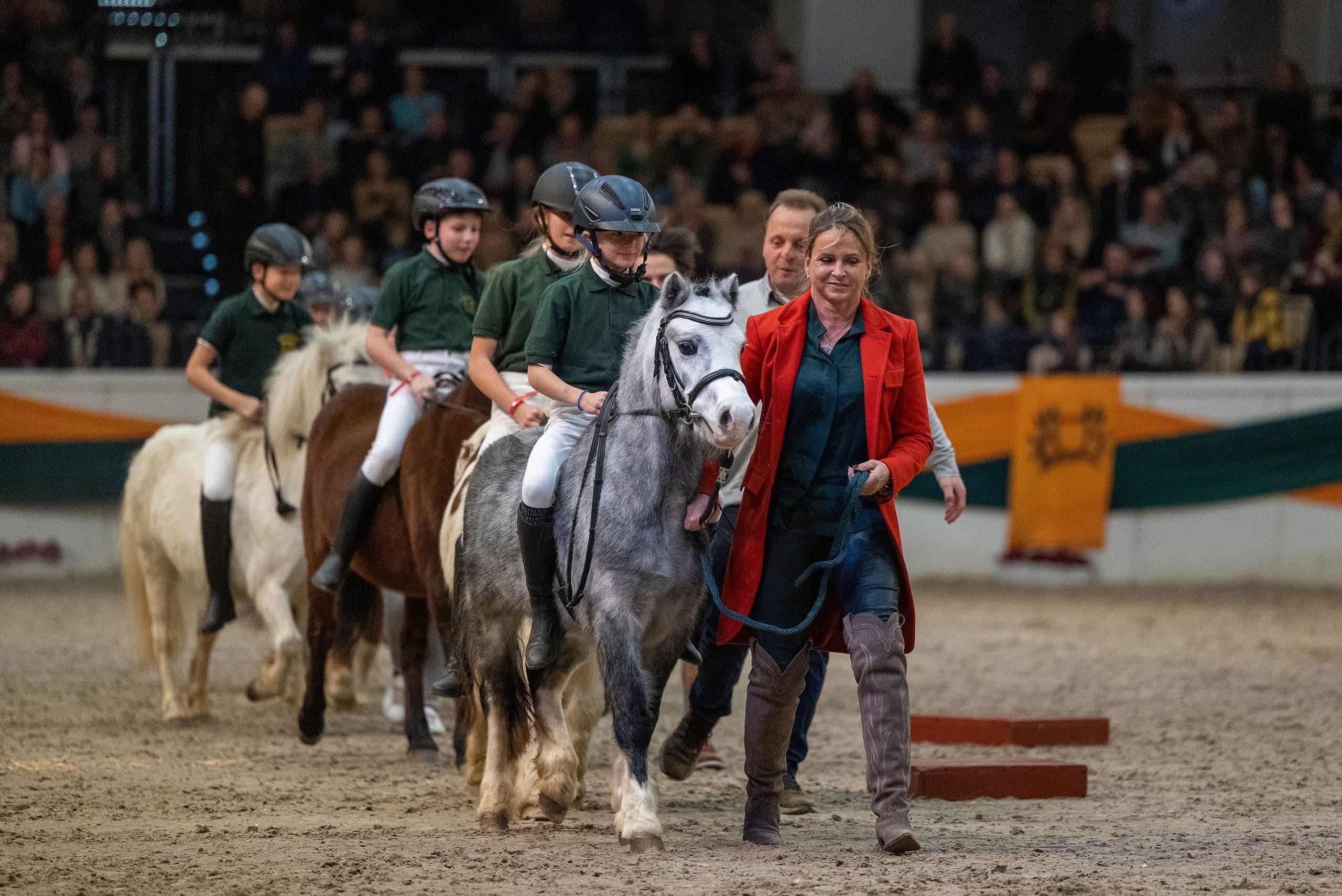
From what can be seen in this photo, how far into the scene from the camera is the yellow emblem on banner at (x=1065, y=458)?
42.6 ft

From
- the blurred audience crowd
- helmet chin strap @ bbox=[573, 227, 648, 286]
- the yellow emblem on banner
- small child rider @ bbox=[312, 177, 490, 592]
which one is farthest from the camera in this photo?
the blurred audience crowd

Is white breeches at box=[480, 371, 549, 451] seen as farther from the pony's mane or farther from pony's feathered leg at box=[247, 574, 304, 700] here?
pony's feathered leg at box=[247, 574, 304, 700]

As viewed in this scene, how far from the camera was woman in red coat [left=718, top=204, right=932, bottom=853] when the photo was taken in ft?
15.9

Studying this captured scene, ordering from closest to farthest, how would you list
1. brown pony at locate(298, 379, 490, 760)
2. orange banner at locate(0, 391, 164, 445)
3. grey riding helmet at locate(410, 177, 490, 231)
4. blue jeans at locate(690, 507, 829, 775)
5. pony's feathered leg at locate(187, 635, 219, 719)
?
blue jeans at locate(690, 507, 829, 775)
brown pony at locate(298, 379, 490, 760)
grey riding helmet at locate(410, 177, 490, 231)
pony's feathered leg at locate(187, 635, 219, 719)
orange banner at locate(0, 391, 164, 445)

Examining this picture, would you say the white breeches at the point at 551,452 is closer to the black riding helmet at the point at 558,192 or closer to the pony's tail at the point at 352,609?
A: the black riding helmet at the point at 558,192

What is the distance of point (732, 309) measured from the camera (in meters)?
4.98

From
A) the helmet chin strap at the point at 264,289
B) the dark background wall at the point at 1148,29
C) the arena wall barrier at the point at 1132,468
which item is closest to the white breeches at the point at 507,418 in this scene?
the helmet chin strap at the point at 264,289

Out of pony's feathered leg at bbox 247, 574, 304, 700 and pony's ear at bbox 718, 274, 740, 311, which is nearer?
pony's ear at bbox 718, 274, 740, 311

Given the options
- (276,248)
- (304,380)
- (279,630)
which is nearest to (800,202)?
(304,380)

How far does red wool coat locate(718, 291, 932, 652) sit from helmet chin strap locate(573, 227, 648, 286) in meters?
0.67

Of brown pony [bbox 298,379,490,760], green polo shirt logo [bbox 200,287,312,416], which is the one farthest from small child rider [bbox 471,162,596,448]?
green polo shirt logo [bbox 200,287,312,416]

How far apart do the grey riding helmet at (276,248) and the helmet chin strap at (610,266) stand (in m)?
2.78

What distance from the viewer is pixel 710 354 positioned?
4.78 m

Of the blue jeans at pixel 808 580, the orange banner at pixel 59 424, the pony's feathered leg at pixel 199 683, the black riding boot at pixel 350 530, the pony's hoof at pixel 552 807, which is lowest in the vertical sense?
the pony's feathered leg at pixel 199 683
